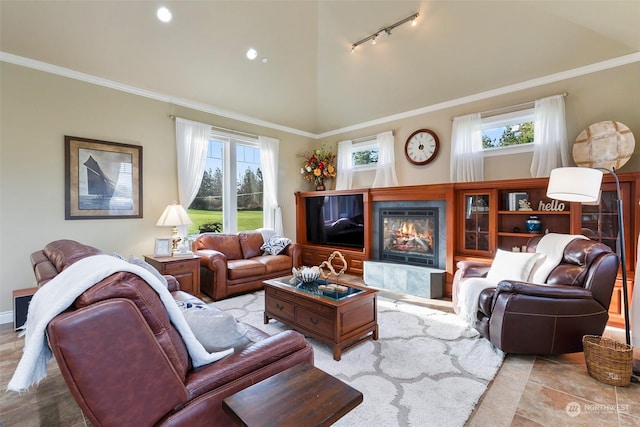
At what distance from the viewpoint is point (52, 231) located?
11.9ft

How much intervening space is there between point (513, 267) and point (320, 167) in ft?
12.9

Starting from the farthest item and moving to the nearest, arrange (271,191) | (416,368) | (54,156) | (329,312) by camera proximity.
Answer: (271,191) < (54,156) < (329,312) < (416,368)

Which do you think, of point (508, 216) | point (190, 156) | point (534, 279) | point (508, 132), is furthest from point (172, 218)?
point (508, 132)

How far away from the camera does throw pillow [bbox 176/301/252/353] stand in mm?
1423

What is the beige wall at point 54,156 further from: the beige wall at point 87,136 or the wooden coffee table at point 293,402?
the wooden coffee table at point 293,402

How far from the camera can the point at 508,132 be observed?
4.27 metres

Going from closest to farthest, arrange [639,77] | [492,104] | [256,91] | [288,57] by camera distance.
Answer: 1. [639,77]
2. [492,104]
3. [288,57]
4. [256,91]

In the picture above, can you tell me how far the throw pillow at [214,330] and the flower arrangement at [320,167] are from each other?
4.75 meters

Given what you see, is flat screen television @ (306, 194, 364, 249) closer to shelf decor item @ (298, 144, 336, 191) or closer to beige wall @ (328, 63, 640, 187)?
shelf decor item @ (298, 144, 336, 191)

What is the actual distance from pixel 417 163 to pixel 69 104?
5.02m

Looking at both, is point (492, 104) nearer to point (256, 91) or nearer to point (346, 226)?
point (346, 226)

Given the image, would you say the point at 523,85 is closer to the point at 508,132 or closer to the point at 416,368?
the point at 508,132

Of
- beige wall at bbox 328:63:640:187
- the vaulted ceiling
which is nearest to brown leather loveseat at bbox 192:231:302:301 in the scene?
the vaulted ceiling

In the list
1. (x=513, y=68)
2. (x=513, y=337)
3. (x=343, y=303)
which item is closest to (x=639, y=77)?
(x=513, y=68)
